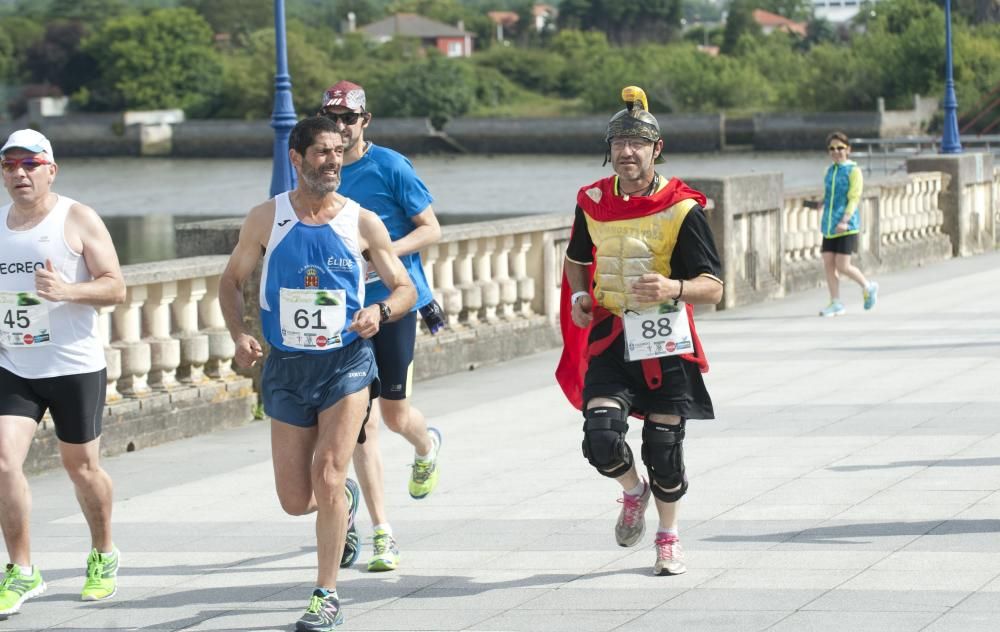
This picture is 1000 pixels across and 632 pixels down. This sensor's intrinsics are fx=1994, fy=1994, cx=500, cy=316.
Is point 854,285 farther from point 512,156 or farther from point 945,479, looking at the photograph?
point 512,156

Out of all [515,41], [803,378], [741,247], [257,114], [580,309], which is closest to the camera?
[580,309]

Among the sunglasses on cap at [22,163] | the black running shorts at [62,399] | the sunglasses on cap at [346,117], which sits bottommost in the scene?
the black running shorts at [62,399]

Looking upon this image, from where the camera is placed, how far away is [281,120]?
14992 millimetres

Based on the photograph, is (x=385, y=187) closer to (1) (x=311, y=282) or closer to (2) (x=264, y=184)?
(1) (x=311, y=282)

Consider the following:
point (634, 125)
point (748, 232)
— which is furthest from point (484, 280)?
point (634, 125)

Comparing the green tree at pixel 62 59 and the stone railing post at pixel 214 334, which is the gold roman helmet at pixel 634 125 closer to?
the stone railing post at pixel 214 334

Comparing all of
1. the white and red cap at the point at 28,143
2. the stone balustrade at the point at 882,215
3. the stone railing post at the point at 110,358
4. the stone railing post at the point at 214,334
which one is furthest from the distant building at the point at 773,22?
the white and red cap at the point at 28,143

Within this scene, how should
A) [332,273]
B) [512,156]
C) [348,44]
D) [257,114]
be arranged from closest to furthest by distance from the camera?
[332,273], [512,156], [257,114], [348,44]

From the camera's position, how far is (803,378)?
1223 cm

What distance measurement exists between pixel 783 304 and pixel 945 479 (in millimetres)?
9635

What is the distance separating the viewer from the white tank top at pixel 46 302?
6.68 m

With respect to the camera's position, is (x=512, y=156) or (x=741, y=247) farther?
(x=512, y=156)

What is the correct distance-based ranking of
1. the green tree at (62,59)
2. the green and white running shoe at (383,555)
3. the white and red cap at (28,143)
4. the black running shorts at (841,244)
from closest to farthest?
the white and red cap at (28,143) → the green and white running shoe at (383,555) → the black running shorts at (841,244) → the green tree at (62,59)

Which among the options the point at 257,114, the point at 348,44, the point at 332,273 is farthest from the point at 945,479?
the point at 348,44
